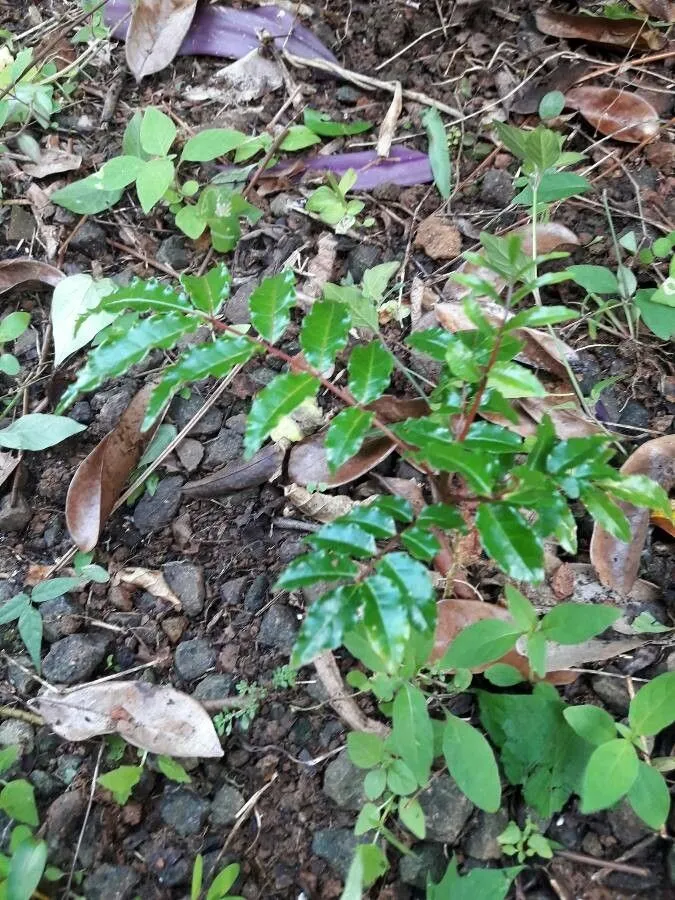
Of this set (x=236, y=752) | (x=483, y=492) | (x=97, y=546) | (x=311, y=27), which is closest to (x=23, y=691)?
(x=97, y=546)

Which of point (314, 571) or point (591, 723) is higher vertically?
point (314, 571)

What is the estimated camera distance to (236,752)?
4.68 ft

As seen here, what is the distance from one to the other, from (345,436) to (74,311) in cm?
109

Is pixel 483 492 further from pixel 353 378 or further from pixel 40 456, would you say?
pixel 40 456

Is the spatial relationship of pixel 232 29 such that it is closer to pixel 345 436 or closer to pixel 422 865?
pixel 345 436

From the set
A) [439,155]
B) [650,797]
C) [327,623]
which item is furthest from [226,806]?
[439,155]

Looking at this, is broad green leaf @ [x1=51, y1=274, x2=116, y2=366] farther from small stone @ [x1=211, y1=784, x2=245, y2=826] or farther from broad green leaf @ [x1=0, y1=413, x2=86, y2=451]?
small stone @ [x1=211, y1=784, x2=245, y2=826]

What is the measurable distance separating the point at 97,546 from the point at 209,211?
0.91 meters

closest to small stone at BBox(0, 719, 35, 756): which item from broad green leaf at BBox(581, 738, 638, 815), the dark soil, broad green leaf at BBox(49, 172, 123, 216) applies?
the dark soil

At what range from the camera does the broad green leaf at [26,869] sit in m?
1.25

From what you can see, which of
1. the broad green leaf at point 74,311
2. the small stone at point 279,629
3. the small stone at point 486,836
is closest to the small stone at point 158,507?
the small stone at point 279,629

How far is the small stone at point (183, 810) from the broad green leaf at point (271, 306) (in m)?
0.87

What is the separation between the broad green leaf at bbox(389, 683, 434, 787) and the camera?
125cm

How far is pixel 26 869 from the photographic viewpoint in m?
1.27
